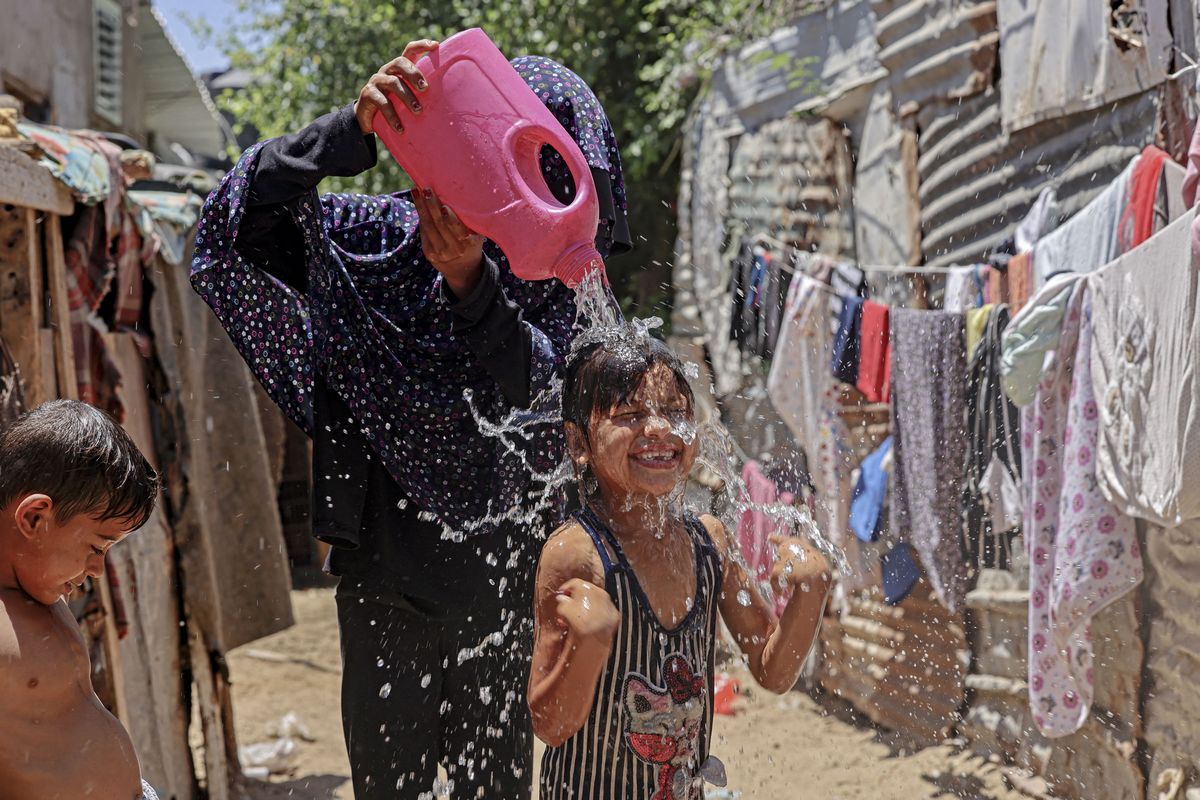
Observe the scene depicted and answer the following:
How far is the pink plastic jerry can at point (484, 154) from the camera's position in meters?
2.19

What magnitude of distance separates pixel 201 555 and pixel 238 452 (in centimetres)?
105

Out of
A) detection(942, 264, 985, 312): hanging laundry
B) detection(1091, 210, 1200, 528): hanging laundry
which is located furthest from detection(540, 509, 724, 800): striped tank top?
detection(942, 264, 985, 312): hanging laundry

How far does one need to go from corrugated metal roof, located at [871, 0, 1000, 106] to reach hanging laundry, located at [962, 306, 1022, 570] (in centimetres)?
124

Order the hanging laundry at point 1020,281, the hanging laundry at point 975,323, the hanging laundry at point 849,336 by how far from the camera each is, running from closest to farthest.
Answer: the hanging laundry at point 1020,281 → the hanging laundry at point 975,323 → the hanging laundry at point 849,336

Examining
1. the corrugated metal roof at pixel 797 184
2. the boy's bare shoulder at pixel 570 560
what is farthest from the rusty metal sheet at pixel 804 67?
the boy's bare shoulder at pixel 570 560

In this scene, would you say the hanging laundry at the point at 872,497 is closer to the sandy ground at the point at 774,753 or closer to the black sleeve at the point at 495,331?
the sandy ground at the point at 774,753

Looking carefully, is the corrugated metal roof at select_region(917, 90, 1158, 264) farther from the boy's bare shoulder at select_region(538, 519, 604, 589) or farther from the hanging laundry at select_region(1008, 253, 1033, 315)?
the boy's bare shoulder at select_region(538, 519, 604, 589)

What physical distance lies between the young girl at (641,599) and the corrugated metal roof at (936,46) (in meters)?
3.21

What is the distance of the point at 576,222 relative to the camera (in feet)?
7.27

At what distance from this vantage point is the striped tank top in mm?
2061

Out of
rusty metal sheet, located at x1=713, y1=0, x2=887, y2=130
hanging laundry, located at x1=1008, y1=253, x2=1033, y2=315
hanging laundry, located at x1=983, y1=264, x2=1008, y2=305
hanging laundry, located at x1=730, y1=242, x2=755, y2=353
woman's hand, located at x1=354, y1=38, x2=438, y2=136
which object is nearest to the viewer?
woman's hand, located at x1=354, y1=38, x2=438, y2=136

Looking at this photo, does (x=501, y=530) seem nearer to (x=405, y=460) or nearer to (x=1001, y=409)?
(x=405, y=460)

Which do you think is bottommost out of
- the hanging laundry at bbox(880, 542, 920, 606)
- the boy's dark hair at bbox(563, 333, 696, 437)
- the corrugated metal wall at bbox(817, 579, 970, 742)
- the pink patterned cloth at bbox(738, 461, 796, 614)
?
the corrugated metal wall at bbox(817, 579, 970, 742)

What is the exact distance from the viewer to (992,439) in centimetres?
423
